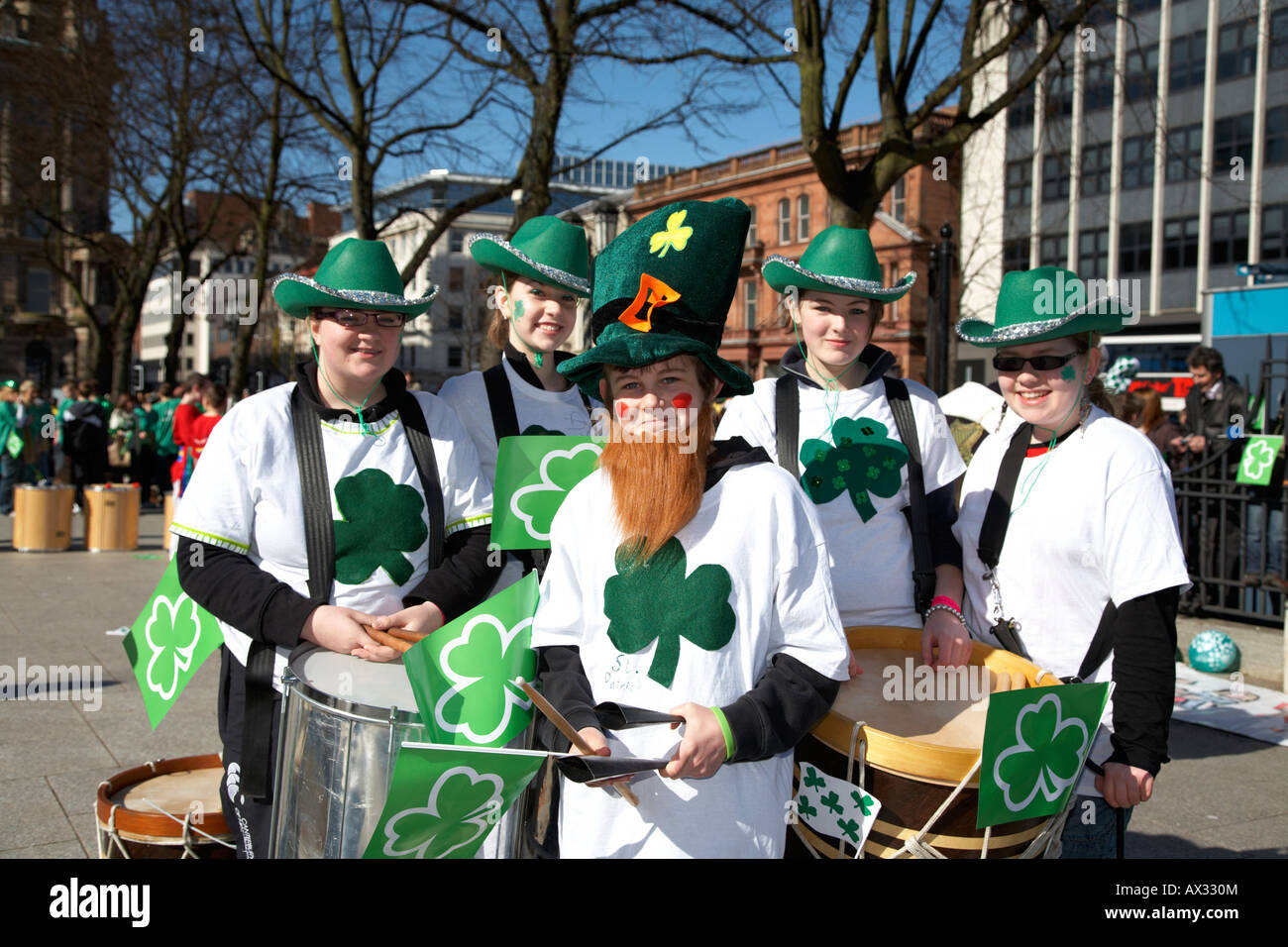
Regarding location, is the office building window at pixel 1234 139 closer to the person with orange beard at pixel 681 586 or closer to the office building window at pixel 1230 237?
the office building window at pixel 1230 237

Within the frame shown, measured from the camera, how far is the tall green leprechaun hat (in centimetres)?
219

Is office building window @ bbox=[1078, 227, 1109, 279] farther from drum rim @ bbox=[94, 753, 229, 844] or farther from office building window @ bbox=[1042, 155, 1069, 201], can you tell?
drum rim @ bbox=[94, 753, 229, 844]

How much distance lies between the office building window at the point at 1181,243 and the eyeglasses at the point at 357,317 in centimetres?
4510

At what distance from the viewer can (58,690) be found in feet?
20.7

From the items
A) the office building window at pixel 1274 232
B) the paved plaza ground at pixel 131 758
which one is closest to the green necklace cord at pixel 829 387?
the paved plaza ground at pixel 131 758

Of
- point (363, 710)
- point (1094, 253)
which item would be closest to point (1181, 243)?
point (1094, 253)

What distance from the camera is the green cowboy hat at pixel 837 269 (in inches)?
118

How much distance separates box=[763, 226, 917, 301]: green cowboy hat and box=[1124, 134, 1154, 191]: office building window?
145 ft

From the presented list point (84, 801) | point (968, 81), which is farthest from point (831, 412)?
point (968, 81)

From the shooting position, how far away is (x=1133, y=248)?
4400cm

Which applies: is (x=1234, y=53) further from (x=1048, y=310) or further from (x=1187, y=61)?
(x=1048, y=310)

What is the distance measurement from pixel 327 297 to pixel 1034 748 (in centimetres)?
203

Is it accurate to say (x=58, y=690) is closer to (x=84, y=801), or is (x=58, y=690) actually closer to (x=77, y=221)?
(x=84, y=801)

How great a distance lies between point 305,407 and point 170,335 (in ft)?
91.5
